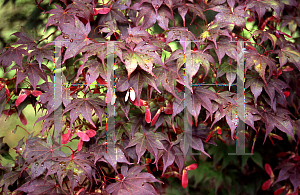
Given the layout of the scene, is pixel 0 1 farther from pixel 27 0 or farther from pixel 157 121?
pixel 157 121

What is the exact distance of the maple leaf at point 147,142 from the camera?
41.4 inches

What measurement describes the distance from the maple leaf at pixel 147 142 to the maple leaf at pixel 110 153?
0.05m

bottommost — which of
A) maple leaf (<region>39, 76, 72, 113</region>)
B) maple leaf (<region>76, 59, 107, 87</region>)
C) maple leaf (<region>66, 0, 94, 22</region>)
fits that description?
maple leaf (<region>39, 76, 72, 113</region>)

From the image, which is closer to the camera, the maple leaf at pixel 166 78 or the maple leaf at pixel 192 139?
the maple leaf at pixel 166 78

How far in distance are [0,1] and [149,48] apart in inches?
55.2

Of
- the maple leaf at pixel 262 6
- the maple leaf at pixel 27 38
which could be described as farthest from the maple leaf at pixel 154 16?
the maple leaf at pixel 27 38

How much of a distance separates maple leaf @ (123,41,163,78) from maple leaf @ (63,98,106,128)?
0.22m

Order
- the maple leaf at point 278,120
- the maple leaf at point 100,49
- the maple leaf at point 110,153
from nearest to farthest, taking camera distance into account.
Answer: the maple leaf at point 100,49, the maple leaf at point 110,153, the maple leaf at point 278,120

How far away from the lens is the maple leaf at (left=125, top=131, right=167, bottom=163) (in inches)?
41.4

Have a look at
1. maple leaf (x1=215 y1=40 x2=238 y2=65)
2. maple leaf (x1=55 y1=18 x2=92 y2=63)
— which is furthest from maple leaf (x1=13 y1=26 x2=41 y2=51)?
maple leaf (x1=215 y1=40 x2=238 y2=65)

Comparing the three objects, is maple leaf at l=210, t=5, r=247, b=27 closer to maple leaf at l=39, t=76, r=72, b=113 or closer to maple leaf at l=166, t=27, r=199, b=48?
maple leaf at l=166, t=27, r=199, b=48

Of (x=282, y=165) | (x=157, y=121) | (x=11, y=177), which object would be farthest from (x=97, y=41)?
(x=282, y=165)

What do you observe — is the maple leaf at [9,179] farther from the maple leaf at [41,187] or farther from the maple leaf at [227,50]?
the maple leaf at [227,50]

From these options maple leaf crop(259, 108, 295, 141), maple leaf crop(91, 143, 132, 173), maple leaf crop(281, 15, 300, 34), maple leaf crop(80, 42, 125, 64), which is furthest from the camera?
maple leaf crop(281, 15, 300, 34)
